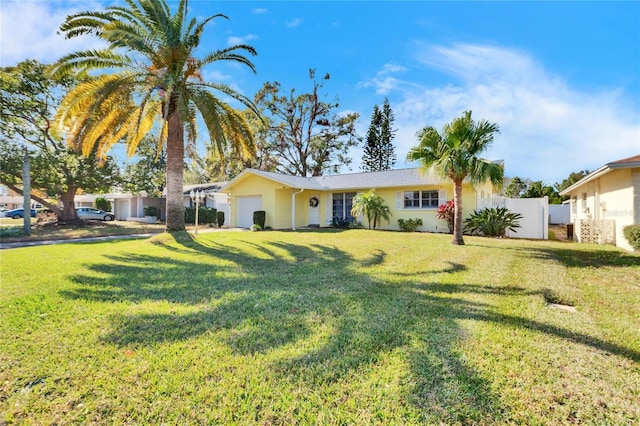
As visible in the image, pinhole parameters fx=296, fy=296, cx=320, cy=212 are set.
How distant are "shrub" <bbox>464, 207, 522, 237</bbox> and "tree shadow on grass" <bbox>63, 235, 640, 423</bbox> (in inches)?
364

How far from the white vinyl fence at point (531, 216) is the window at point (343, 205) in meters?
9.02

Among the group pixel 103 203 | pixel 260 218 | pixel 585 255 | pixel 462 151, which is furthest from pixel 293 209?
pixel 103 203

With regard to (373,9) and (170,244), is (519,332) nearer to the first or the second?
(170,244)

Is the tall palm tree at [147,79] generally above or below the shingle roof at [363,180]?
above

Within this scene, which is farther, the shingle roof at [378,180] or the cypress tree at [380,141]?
the cypress tree at [380,141]

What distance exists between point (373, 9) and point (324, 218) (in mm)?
12804

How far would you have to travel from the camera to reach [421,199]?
58.6 ft

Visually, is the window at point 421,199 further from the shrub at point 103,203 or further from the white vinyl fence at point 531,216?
the shrub at point 103,203

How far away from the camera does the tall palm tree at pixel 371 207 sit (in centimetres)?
1783

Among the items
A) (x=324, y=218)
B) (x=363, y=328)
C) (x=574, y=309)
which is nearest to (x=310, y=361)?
(x=363, y=328)

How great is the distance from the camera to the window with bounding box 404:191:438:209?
691 inches

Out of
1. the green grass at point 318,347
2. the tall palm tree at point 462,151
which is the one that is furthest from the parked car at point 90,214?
the tall palm tree at point 462,151

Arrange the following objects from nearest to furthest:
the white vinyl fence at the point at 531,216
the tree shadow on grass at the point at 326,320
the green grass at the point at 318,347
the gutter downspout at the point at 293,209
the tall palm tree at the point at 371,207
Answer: the green grass at the point at 318,347, the tree shadow on grass at the point at 326,320, the white vinyl fence at the point at 531,216, the tall palm tree at the point at 371,207, the gutter downspout at the point at 293,209

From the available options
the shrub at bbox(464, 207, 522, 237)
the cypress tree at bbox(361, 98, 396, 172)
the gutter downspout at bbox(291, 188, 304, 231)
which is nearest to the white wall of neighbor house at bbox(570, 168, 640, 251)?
the shrub at bbox(464, 207, 522, 237)
